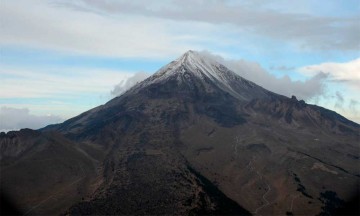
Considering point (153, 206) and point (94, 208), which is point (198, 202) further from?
point (94, 208)

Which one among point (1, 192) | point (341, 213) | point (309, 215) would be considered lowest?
point (309, 215)

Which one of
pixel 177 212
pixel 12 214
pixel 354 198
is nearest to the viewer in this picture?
pixel 12 214

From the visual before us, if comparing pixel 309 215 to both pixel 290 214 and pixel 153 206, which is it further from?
pixel 153 206

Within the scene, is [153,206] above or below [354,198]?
below

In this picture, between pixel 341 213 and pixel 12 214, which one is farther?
pixel 341 213

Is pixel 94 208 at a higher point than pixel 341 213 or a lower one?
lower

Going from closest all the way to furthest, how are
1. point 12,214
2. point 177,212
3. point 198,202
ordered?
point 12,214
point 177,212
point 198,202

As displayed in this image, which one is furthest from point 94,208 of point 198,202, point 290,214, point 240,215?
point 290,214

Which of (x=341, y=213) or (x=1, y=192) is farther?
(x=341, y=213)

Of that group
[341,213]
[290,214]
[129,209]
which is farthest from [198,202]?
[341,213]
